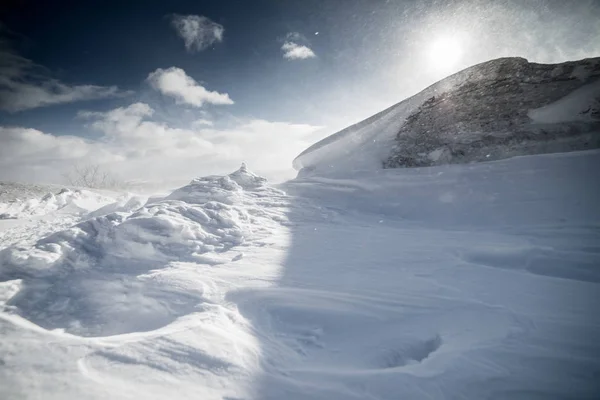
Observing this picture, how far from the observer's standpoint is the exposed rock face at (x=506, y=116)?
4492 mm

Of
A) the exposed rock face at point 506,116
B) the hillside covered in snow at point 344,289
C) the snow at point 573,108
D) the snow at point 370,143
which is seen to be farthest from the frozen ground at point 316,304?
the snow at point 370,143

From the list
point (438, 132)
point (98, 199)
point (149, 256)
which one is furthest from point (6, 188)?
point (438, 132)

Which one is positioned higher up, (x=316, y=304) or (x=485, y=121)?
(x=485, y=121)

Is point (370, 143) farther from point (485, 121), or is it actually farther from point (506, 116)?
point (506, 116)

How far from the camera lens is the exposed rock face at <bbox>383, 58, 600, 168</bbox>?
14.7ft

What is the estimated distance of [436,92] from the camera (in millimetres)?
6438

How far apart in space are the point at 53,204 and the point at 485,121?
1418 cm

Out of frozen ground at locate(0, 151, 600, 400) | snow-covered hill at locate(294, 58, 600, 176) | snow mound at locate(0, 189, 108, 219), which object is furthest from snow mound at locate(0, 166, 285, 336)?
snow mound at locate(0, 189, 108, 219)

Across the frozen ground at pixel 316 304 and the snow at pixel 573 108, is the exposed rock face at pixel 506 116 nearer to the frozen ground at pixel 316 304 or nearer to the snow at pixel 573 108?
the snow at pixel 573 108

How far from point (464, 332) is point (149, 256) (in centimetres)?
261

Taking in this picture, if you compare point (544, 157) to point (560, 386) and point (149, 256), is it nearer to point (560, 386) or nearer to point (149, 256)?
point (560, 386)

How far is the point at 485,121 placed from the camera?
16.9ft

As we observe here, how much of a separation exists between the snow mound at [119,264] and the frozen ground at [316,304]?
0.5 inches

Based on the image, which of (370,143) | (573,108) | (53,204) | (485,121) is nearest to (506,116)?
(485,121)
